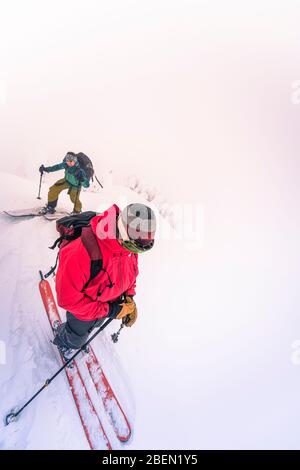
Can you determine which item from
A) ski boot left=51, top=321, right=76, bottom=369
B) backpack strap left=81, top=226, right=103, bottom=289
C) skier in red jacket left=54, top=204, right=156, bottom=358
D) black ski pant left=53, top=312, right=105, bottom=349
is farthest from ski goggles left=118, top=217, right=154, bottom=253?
ski boot left=51, top=321, right=76, bottom=369

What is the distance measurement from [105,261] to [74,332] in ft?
2.88

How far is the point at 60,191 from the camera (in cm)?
323

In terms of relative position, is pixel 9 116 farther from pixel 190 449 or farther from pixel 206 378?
pixel 190 449

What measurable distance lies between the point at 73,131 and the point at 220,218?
2463 mm

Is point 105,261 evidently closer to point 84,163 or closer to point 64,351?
point 64,351

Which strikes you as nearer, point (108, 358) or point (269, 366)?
point (108, 358)

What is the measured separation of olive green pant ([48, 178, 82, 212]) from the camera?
10.4ft

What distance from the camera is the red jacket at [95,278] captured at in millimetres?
1619

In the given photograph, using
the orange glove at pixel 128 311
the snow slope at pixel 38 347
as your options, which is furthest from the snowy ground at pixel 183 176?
the orange glove at pixel 128 311

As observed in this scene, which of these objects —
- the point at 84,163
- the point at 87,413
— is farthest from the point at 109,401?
the point at 84,163

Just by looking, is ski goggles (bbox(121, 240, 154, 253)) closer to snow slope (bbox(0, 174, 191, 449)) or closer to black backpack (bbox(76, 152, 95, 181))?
snow slope (bbox(0, 174, 191, 449))

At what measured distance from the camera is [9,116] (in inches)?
145

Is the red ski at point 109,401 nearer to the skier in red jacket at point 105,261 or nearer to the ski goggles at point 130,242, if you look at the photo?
the skier in red jacket at point 105,261

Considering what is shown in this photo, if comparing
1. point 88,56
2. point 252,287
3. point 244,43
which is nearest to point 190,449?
point 252,287
